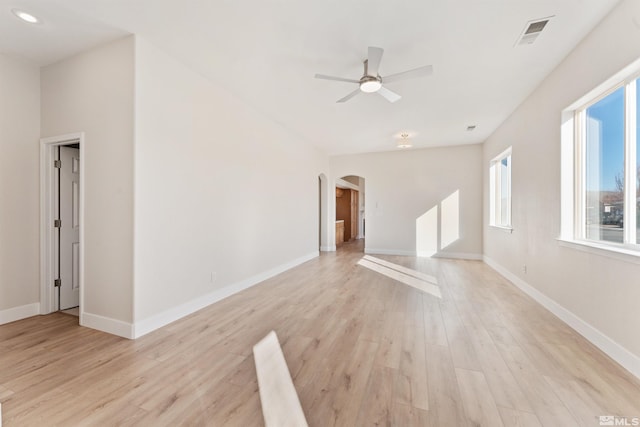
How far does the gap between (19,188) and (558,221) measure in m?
6.16

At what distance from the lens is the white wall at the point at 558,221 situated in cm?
202

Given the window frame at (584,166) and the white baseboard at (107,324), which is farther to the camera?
the white baseboard at (107,324)

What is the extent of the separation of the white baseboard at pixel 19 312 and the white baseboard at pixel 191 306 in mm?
1674

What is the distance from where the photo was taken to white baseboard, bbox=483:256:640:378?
1941mm

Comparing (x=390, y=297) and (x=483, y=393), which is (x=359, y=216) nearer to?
(x=390, y=297)

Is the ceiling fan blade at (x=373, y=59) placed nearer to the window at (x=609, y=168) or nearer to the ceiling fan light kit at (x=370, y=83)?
the ceiling fan light kit at (x=370, y=83)

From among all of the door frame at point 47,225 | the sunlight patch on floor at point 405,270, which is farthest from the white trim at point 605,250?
the door frame at point 47,225

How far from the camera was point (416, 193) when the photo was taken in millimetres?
7020

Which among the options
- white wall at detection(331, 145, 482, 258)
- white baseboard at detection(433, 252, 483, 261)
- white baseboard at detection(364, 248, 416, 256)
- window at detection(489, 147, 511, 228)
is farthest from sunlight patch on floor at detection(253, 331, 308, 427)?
white baseboard at detection(433, 252, 483, 261)

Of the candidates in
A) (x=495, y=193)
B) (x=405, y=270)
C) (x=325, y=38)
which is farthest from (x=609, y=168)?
(x=495, y=193)

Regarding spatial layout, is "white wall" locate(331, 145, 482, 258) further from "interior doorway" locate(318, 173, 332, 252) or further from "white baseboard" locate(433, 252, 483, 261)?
"interior doorway" locate(318, 173, 332, 252)

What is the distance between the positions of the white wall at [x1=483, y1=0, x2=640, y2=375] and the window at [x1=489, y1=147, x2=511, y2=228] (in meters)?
0.52

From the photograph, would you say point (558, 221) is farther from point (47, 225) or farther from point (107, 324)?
point (47, 225)

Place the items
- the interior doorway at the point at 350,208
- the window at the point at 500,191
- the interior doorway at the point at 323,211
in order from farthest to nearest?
the interior doorway at the point at 350,208 → the interior doorway at the point at 323,211 → the window at the point at 500,191
